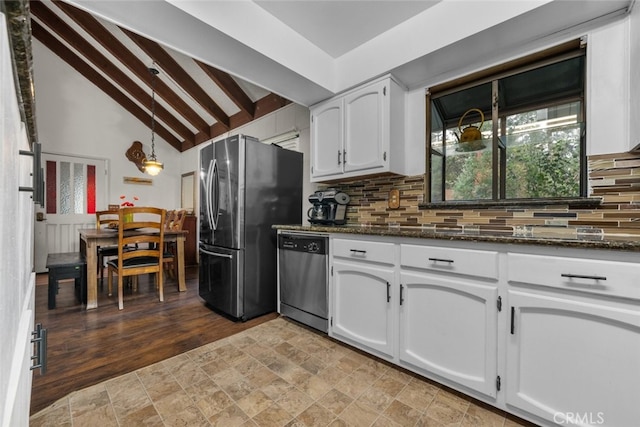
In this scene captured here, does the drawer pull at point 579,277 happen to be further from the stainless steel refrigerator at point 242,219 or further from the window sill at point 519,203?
the stainless steel refrigerator at point 242,219

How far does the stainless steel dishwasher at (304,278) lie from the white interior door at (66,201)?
462cm

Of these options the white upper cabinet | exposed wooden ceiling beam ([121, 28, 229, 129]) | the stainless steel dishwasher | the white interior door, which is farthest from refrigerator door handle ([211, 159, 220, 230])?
the white interior door

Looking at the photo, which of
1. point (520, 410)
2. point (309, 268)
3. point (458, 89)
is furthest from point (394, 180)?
point (520, 410)

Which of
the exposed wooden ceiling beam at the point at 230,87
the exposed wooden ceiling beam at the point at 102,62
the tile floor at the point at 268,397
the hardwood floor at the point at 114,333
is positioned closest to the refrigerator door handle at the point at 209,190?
the hardwood floor at the point at 114,333

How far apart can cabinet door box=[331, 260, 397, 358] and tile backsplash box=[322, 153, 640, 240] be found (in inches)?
28.0

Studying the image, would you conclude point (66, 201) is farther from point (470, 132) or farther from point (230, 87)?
point (470, 132)

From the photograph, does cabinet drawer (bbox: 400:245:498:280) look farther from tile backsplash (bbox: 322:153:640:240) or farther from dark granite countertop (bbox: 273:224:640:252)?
tile backsplash (bbox: 322:153:640:240)

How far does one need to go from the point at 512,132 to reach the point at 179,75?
439cm

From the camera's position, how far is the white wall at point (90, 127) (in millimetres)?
4699

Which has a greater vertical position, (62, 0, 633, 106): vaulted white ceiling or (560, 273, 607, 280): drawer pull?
(62, 0, 633, 106): vaulted white ceiling

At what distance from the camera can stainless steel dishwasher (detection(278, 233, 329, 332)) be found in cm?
217

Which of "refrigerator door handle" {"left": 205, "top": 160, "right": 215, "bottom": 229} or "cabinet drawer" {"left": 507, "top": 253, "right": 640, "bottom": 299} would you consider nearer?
"cabinet drawer" {"left": 507, "top": 253, "right": 640, "bottom": 299}

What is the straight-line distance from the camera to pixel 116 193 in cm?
545

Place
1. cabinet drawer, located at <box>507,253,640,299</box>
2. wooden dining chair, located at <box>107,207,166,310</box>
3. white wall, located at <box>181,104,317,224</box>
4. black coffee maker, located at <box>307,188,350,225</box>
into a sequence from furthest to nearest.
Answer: white wall, located at <box>181,104,317,224</box>, wooden dining chair, located at <box>107,207,166,310</box>, black coffee maker, located at <box>307,188,350,225</box>, cabinet drawer, located at <box>507,253,640,299</box>
